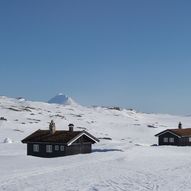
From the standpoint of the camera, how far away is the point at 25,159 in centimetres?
4650

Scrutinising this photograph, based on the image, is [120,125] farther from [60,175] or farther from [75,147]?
[60,175]

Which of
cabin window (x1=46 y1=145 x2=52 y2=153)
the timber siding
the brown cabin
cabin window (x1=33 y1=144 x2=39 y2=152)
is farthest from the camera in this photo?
the timber siding

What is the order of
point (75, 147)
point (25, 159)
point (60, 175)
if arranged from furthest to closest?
point (75, 147) → point (25, 159) → point (60, 175)

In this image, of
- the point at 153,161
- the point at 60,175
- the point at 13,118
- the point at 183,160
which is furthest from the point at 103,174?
the point at 13,118

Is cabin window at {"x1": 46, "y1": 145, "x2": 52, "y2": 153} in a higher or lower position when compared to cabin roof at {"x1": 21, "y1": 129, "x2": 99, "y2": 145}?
lower

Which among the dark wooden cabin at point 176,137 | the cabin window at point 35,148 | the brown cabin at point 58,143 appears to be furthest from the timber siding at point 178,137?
the cabin window at point 35,148

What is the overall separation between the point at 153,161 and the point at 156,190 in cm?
1971

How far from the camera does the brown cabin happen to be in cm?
5119

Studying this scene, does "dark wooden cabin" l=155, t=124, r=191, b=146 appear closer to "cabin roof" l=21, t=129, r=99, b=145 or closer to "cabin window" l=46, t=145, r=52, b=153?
"cabin roof" l=21, t=129, r=99, b=145

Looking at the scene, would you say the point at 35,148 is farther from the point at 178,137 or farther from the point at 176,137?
the point at 176,137

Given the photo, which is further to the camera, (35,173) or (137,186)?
(35,173)

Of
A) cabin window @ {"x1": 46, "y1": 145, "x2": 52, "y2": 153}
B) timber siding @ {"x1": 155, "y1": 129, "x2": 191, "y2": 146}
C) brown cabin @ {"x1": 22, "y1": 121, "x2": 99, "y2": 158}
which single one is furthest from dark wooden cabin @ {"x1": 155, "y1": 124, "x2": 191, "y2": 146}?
cabin window @ {"x1": 46, "y1": 145, "x2": 52, "y2": 153}

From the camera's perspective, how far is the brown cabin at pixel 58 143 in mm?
51188

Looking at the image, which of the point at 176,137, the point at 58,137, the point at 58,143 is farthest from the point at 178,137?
the point at 58,143
